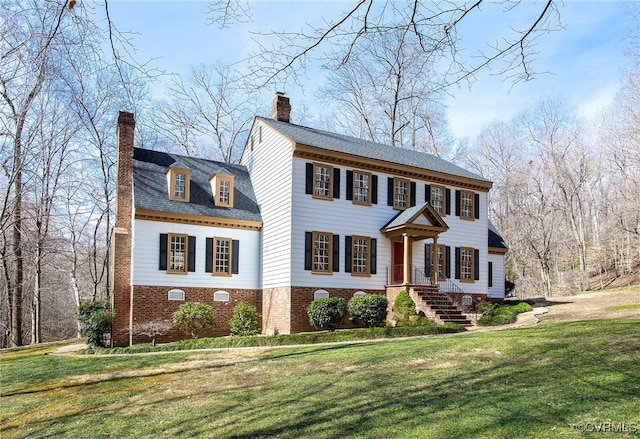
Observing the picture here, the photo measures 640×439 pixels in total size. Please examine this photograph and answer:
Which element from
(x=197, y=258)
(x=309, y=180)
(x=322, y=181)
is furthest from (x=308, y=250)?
(x=197, y=258)

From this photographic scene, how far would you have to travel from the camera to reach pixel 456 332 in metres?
17.4

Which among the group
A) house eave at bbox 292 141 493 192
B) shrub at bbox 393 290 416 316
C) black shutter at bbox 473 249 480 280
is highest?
house eave at bbox 292 141 493 192

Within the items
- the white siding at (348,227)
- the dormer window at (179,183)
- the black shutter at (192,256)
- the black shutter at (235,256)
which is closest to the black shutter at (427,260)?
the white siding at (348,227)

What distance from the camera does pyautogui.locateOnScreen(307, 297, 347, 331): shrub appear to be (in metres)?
19.0

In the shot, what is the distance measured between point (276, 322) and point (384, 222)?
6.04 metres

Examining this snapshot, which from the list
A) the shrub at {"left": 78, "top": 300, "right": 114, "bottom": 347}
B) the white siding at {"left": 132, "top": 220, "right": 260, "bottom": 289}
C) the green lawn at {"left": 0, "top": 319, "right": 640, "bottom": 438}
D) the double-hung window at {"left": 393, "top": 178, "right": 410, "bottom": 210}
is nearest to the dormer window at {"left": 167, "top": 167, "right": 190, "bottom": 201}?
the white siding at {"left": 132, "top": 220, "right": 260, "bottom": 289}

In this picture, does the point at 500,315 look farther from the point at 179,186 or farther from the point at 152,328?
the point at 179,186

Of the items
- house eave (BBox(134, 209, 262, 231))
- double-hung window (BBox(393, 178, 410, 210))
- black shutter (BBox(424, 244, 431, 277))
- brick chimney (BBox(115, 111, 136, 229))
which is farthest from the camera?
black shutter (BBox(424, 244, 431, 277))

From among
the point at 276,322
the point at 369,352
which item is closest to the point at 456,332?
the point at 369,352

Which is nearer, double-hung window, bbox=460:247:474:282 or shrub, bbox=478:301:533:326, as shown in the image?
shrub, bbox=478:301:533:326

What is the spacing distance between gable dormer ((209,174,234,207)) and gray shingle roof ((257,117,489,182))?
118 inches

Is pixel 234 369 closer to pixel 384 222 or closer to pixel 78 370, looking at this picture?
pixel 78 370

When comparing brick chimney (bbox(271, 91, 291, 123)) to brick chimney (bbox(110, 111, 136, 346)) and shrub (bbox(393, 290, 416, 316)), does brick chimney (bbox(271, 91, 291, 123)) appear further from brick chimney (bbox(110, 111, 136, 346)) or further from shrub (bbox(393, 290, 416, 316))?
shrub (bbox(393, 290, 416, 316))

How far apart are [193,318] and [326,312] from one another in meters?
4.96
